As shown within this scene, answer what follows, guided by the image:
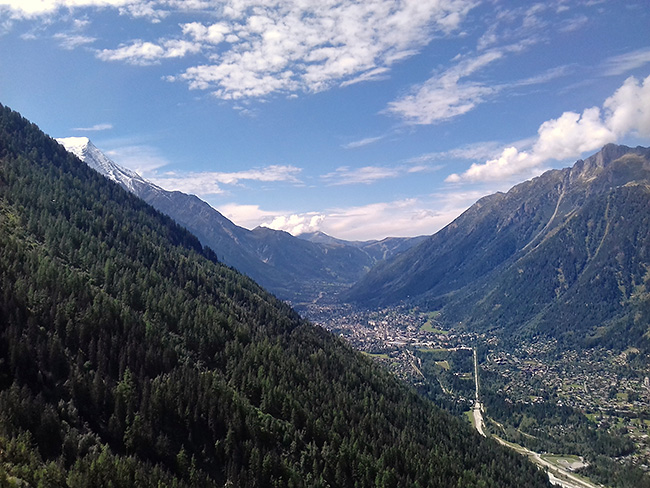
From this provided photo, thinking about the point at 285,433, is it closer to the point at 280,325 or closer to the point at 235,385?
the point at 235,385

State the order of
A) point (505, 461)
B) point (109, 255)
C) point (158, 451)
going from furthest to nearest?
point (109, 255) < point (505, 461) < point (158, 451)

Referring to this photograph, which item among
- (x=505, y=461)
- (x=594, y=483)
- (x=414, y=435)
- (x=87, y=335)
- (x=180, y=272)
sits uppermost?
(x=180, y=272)

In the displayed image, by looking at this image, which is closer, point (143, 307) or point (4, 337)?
point (4, 337)

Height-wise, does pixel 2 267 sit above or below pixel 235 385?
above

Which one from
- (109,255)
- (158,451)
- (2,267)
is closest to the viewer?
(158,451)

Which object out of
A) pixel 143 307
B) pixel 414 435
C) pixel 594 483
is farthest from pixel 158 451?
pixel 594 483

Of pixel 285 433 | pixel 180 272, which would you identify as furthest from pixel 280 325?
pixel 285 433
